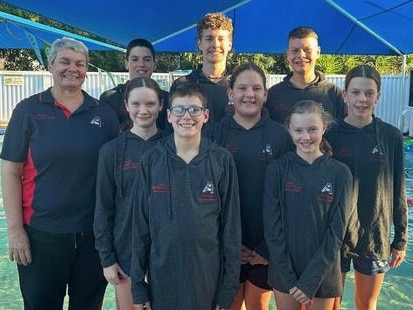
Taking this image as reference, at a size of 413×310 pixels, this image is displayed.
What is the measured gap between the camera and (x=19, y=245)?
105 inches

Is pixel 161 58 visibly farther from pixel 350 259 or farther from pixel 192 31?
pixel 350 259

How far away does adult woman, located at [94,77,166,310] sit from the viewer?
255cm

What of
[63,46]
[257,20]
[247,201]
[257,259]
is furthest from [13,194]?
[257,20]

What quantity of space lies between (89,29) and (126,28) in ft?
1.83

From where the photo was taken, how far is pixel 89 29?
720 centimetres

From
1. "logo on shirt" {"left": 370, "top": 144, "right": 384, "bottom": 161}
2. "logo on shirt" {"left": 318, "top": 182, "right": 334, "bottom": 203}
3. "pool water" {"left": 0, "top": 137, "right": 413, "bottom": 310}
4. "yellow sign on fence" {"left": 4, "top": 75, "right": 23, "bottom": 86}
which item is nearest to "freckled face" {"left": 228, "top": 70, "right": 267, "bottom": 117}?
"logo on shirt" {"left": 318, "top": 182, "right": 334, "bottom": 203}

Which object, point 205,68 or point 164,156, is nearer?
point 164,156

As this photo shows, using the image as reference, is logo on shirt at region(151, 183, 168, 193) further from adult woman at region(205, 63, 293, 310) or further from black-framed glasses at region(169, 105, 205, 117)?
adult woman at region(205, 63, 293, 310)

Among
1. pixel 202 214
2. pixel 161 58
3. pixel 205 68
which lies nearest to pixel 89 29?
pixel 205 68

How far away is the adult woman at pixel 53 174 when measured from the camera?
2635mm

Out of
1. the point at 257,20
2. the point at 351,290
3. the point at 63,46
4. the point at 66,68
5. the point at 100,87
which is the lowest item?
the point at 351,290

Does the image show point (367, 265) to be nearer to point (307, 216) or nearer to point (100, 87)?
point (307, 216)

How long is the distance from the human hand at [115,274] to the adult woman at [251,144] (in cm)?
69

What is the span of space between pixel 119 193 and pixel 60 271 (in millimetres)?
648
